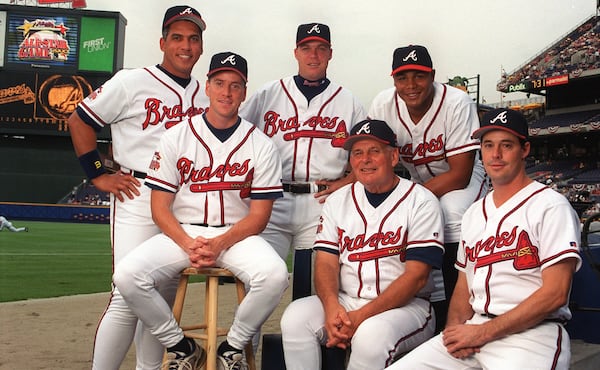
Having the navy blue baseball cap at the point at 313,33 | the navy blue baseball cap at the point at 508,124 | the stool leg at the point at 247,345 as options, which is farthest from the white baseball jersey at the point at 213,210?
the navy blue baseball cap at the point at 508,124

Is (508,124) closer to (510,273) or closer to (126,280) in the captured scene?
(510,273)

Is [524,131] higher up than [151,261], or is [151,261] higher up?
[524,131]

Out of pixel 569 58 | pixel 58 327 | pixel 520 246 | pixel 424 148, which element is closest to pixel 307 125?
pixel 424 148

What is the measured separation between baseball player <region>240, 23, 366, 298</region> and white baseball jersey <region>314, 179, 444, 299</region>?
0.52 m

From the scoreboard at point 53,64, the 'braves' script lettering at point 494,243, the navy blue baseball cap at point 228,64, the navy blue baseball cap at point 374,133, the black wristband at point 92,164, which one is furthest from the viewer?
the scoreboard at point 53,64

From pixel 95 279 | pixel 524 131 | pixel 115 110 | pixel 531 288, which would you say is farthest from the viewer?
pixel 95 279

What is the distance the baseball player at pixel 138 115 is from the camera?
125 inches

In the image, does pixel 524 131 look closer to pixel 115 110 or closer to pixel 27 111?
pixel 115 110

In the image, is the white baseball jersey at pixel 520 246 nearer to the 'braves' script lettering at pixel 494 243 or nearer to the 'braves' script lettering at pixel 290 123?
the 'braves' script lettering at pixel 494 243

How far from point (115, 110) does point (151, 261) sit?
95cm

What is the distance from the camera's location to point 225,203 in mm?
2990

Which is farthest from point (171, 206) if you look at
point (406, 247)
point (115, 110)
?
point (406, 247)

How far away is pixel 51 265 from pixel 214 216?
25.8ft

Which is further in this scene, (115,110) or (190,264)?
(115,110)
